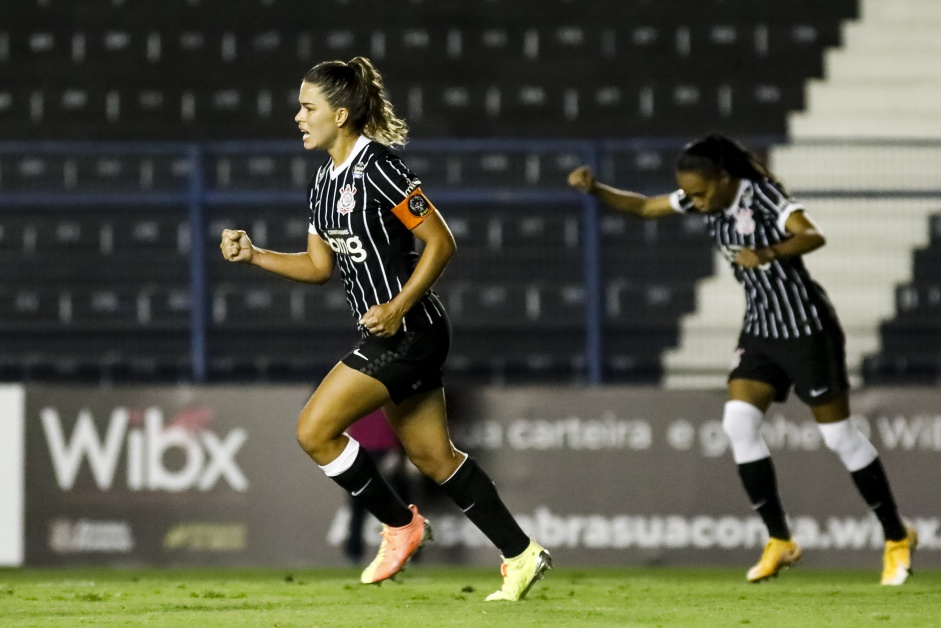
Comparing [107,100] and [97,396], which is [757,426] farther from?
[107,100]

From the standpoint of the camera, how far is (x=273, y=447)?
340 inches

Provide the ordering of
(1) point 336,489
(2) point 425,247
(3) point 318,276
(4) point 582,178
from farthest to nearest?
(1) point 336,489 → (4) point 582,178 → (3) point 318,276 → (2) point 425,247

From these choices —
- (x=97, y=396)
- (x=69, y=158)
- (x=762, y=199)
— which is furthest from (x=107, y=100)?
(x=762, y=199)

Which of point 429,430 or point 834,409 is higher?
point 429,430

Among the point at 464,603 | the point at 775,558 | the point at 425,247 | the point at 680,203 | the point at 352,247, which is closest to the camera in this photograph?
the point at 425,247

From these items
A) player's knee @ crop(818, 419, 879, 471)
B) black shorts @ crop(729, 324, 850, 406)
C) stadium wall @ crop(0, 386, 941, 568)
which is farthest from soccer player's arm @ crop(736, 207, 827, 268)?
stadium wall @ crop(0, 386, 941, 568)

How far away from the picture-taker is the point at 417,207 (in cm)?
538


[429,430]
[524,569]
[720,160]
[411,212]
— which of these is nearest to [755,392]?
[720,160]

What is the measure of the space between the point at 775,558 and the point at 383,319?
2544 mm

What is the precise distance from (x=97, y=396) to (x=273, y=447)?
0.96 metres

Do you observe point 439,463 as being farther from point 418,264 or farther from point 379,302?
point 418,264

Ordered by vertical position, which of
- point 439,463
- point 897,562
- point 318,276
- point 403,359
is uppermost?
point 318,276

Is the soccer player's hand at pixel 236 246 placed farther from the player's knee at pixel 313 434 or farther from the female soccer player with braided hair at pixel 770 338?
the female soccer player with braided hair at pixel 770 338

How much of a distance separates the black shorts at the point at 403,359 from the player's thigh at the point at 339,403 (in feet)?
0.11
